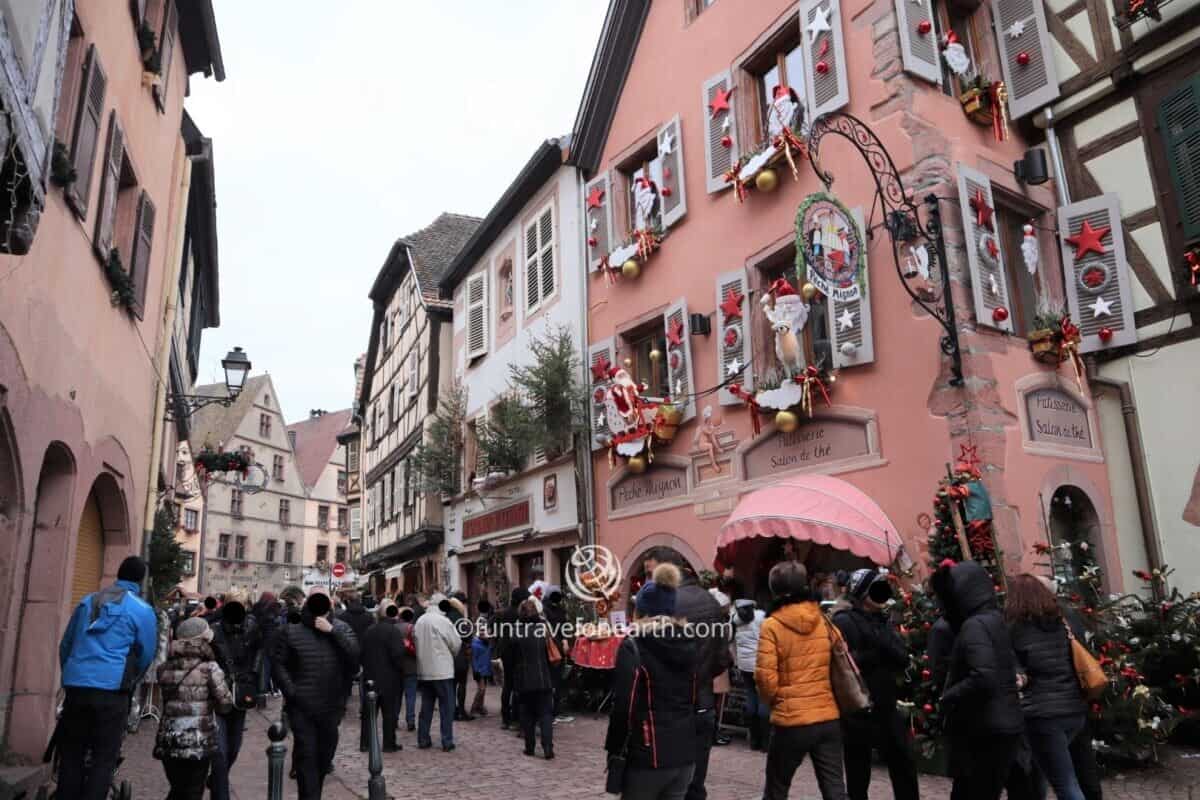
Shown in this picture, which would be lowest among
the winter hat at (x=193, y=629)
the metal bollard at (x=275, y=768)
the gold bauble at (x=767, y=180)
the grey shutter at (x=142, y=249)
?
the metal bollard at (x=275, y=768)

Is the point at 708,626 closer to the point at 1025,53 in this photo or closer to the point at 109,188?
the point at 109,188

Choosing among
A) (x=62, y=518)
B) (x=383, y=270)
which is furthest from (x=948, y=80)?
(x=383, y=270)

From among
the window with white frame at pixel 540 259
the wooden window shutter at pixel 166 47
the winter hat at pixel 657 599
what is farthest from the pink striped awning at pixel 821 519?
the wooden window shutter at pixel 166 47

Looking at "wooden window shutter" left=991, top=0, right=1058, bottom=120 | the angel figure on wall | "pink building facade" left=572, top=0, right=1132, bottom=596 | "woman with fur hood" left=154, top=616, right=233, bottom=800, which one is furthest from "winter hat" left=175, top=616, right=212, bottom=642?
"wooden window shutter" left=991, top=0, right=1058, bottom=120

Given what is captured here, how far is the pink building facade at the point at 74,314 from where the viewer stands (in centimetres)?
605

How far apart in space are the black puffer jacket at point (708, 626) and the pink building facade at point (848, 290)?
364cm

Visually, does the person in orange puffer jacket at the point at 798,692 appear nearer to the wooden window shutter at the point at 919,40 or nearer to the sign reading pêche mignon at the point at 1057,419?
the sign reading pêche mignon at the point at 1057,419

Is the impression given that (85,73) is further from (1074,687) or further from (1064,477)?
(1064,477)

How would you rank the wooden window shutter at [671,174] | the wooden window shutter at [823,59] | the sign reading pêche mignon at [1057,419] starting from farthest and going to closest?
1. the wooden window shutter at [671,174]
2. the wooden window shutter at [823,59]
3. the sign reading pêche mignon at [1057,419]

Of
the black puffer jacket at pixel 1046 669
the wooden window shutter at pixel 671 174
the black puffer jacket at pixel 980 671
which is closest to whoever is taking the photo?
the black puffer jacket at pixel 980 671

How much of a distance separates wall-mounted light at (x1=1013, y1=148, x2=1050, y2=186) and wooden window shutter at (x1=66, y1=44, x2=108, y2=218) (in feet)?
30.6

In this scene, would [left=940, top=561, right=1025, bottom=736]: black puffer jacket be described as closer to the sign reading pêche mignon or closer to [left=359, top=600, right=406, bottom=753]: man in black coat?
the sign reading pêche mignon

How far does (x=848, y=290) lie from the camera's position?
9648mm

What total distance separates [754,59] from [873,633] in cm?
909
